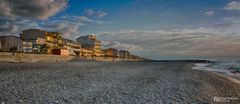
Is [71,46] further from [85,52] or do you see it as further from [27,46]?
[27,46]

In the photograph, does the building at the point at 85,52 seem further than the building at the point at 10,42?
Yes

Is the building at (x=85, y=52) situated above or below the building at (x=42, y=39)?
below

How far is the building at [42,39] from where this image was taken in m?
78.4

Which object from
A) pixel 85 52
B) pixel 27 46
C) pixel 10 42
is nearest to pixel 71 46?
pixel 85 52

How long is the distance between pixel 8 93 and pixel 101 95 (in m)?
3.68

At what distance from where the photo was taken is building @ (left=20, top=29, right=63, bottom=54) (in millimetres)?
78375

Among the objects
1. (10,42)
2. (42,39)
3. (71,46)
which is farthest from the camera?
(71,46)

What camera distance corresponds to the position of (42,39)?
8238 cm

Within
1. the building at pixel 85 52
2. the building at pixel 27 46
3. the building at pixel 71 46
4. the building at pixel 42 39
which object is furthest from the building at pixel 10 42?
the building at pixel 85 52

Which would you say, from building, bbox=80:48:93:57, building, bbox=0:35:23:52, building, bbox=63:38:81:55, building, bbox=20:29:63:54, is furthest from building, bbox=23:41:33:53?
building, bbox=80:48:93:57

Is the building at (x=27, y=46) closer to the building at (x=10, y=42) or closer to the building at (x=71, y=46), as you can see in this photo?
the building at (x=10, y=42)

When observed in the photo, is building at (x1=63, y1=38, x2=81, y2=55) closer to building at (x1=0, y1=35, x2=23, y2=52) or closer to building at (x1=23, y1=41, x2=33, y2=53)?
building at (x1=23, y1=41, x2=33, y2=53)

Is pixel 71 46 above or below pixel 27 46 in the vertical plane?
above

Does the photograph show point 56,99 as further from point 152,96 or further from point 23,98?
point 152,96
